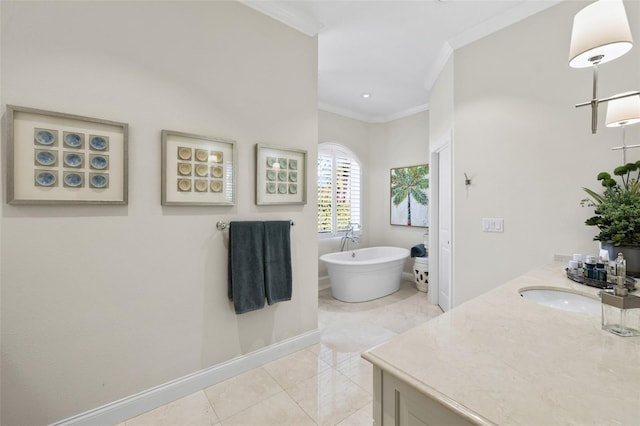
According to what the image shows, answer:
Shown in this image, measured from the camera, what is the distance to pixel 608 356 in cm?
79

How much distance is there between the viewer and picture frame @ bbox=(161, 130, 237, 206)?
1.85 m

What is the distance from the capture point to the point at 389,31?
2.66m

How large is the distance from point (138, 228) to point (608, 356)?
2152mm

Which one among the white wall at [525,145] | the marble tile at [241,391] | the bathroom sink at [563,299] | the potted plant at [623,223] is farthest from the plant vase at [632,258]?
the marble tile at [241,391]

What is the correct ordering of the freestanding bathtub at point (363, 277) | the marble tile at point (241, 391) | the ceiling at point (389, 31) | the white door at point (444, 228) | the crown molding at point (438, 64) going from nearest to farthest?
1. the marble tile at point (241, 391)
2. the ceiling at point (389, 31)
3. the crown molding at point (438, 64)
4. the white door at point (444, 228)
5. the freestanding bathtub at point (363, 277)

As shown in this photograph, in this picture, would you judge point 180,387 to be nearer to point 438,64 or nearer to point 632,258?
point 632,258

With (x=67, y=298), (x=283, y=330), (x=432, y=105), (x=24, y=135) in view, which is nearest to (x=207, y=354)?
(x=283, y=330)

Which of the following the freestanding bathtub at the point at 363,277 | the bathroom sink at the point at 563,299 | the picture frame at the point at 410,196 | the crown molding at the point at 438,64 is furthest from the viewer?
the picture frame at the point at 410,196

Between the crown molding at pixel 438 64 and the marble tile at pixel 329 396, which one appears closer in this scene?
the marble tile at pixel 329 396

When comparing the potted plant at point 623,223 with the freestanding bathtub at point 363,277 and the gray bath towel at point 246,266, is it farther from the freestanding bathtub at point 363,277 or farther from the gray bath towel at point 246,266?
the freestanding bathtub at point 363,277

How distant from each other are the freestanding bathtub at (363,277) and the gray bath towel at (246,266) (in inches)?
71.0

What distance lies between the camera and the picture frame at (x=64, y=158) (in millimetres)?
1414

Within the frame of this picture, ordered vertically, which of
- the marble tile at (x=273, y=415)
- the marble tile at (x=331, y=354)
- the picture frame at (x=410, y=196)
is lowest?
the marble tile at (x=273, y=415)

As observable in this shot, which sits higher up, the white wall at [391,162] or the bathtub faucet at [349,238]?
A: the white wall at [391,162]
